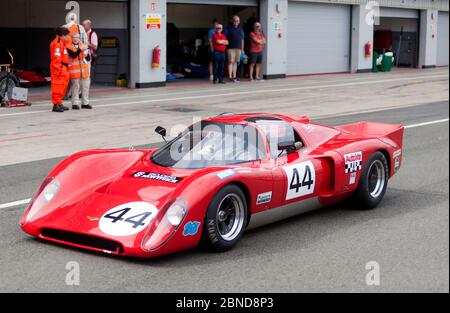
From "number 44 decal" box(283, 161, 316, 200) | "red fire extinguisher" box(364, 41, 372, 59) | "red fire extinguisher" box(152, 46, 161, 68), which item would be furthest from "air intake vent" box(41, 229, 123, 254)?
"red fire extinguisher" box(364, 41, 372, 59)

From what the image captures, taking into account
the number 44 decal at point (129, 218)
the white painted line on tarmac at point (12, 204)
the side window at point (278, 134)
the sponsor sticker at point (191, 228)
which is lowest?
the white painted line on tarmac at point (12, 204)

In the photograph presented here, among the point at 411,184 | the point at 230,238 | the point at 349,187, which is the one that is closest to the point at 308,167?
the point at 349,187

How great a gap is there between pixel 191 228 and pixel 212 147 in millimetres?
1115

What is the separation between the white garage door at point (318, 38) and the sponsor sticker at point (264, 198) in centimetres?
2174

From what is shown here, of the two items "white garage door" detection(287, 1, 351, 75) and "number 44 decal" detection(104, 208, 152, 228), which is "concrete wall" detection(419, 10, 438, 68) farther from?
"number 44 decal" detection(104, 208, 152, 228)

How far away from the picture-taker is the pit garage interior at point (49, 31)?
72.2 feet

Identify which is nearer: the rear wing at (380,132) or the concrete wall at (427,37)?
the rear wing at (380,132)

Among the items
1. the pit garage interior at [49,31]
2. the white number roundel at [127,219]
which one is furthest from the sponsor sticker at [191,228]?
the pit garage interior at [49,31]

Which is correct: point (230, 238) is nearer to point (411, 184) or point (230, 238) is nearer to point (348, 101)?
point (411, 184)

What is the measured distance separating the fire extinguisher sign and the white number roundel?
16.3 m

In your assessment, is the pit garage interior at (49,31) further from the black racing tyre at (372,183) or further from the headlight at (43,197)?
the headlight at (43,197)

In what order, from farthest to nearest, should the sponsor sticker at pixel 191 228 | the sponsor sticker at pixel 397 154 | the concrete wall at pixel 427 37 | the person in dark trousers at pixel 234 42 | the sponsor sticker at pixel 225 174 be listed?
the concrete wall at pixel 427 37, the person in dark trousers at pixel 234 42, the sponsor sticker at pixel 397 154, the sponsor sticker at pixel 225 174, the sponsor sticker at pixel 191 228

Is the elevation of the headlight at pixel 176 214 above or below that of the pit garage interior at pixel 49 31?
below

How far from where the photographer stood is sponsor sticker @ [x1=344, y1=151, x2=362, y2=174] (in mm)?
7387
